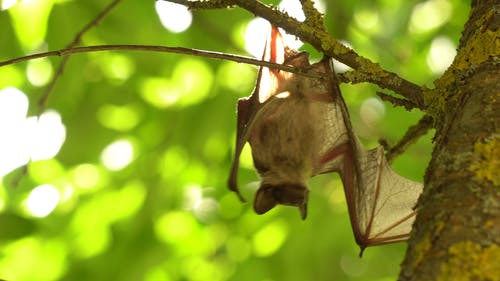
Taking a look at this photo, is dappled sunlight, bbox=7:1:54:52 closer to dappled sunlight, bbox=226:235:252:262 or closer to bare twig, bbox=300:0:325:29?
dappled sunlight, bbox=226:235:252:262

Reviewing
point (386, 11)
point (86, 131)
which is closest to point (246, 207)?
point (86, 131)

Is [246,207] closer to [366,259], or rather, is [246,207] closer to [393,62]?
[366,259]

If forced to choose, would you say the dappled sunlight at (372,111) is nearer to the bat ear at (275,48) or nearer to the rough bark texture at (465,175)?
the bat ear at (275,48)

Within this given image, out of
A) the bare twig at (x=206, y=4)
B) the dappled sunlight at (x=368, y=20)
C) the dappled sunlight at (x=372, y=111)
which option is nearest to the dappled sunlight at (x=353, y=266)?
the dappled sunlight at (x=372, y=111)

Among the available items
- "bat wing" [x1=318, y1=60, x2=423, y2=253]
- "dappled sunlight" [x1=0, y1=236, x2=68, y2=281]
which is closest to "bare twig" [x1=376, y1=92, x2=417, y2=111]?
"bat wing" [x1=318, y1=60, x2=423, y2=253]

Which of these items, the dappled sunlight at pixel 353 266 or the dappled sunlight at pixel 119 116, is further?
the dappled sunlight at pixel 353 266
